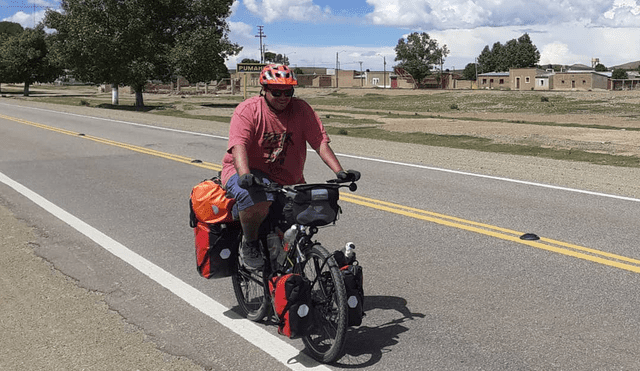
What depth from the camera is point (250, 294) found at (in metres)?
5.24

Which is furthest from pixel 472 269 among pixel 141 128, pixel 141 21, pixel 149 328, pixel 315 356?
pixel 141 21

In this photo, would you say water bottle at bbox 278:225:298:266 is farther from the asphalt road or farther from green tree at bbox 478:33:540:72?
green tree at bbox 478:33:540:72

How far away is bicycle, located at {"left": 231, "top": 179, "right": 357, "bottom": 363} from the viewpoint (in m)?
4.14

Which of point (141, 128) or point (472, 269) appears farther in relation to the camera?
point (141, 128)

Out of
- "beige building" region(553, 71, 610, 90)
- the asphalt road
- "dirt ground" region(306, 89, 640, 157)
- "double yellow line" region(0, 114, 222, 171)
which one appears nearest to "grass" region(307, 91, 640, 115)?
"dirt ground" region(306, 89, 640, 157)

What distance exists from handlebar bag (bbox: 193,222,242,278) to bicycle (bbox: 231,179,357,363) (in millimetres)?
371

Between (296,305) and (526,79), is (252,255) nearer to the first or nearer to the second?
(296,305)

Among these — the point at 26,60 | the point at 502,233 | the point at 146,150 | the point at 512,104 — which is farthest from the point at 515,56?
the point at 502,233

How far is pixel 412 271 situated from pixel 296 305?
229cm

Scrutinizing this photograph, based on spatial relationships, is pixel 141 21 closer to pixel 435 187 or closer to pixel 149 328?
pixel 435 187

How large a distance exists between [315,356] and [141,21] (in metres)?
41.8

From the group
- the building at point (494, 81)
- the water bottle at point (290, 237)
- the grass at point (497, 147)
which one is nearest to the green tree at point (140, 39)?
the grass at point (497, 147)

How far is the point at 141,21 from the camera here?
42.9 metres

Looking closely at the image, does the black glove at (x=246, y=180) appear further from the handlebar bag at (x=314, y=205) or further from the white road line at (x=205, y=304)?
the white road line at (x=205, y=304)
